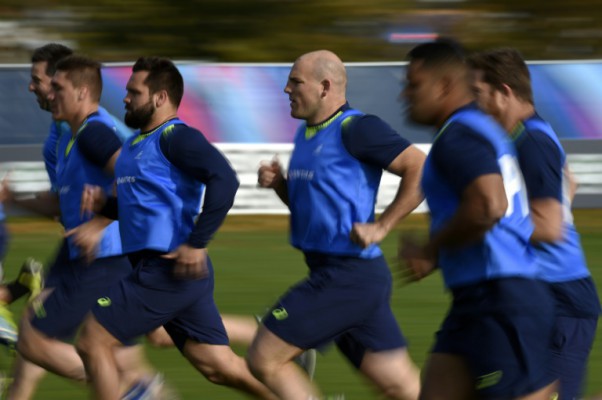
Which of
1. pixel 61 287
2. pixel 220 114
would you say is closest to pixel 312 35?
pixel 220 114

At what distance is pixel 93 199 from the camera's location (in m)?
6.70

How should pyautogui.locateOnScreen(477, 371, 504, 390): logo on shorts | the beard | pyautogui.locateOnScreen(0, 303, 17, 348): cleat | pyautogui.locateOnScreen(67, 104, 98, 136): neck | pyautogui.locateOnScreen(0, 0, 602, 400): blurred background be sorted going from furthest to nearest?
pyautogui.locateOnScreen(0, 0, 602, 400): blurred background → pyautogui.locateOnScreen(0, 303, 17, 348): cleat → pyautogui.locateOnScreen(67, 104, 98, 136): neck → the beard → pyautogui.locateOnScreen(477, 371, 504, 390): logo on shorts

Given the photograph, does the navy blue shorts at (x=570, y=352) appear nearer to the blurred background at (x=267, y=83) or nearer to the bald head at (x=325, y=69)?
the blurred background at (x=267, y=83)

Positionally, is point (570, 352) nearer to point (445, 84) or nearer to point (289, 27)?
point (445, 84)

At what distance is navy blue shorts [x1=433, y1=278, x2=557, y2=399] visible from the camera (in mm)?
4996

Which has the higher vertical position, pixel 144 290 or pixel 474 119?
pixel 474 119

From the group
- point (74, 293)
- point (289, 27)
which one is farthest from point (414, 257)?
point (289, 27)

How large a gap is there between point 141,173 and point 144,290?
528 mm

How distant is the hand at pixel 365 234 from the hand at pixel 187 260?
734 millimetres

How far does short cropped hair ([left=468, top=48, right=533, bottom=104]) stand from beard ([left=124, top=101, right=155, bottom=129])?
163 centimetres

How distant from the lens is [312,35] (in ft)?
76.5

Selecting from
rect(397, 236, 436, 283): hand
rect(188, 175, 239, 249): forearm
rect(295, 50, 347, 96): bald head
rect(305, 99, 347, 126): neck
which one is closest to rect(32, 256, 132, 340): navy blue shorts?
rect(188, 175, 239, 249): forearm

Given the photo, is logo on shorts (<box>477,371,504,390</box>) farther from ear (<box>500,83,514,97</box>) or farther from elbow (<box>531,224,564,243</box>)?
ear (<box>500,83,514,97</box>)

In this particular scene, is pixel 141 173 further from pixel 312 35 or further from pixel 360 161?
pixel 312 35
